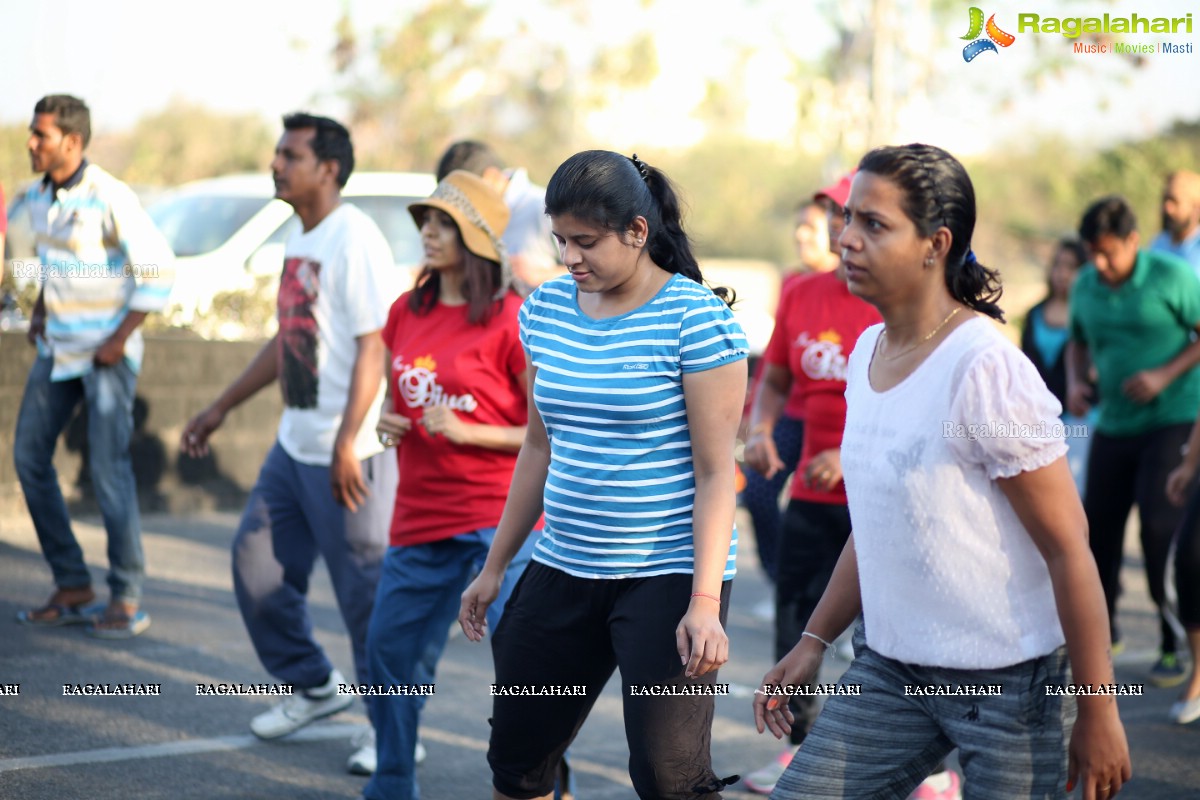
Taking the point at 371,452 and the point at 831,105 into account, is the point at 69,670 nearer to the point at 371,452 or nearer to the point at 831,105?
the point at 371,452

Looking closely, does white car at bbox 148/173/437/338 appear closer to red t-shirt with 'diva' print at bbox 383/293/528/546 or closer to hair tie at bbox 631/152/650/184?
red t-shirt with 'diva' print at bbox 383/293/528/546

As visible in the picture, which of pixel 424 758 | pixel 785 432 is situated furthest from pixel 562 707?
pixel 785 432

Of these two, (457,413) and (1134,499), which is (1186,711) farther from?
(457,413)

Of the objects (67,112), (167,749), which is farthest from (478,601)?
(67,112)

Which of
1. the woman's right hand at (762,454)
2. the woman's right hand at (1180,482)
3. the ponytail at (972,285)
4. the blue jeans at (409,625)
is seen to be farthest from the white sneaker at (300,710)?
the woman's right hand at (1180,482)

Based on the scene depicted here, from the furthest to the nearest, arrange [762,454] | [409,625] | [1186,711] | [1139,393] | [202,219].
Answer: [202,219]
[1139,393]
[1186,711]
[762,454]
[409,625]

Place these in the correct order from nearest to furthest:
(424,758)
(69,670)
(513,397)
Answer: (513,397), (424,758), (69,670)

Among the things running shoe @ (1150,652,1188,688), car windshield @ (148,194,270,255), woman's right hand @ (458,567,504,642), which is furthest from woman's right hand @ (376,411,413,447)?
car windshield @ (148,194,270,255)

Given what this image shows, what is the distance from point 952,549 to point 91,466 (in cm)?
499

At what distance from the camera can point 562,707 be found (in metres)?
3.40

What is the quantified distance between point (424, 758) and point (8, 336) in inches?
185

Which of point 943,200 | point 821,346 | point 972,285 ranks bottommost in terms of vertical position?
point 821,346

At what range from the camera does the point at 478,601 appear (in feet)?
11.8

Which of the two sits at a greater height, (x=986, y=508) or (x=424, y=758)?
(x=986, y=508)
